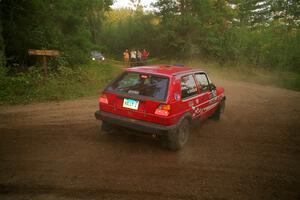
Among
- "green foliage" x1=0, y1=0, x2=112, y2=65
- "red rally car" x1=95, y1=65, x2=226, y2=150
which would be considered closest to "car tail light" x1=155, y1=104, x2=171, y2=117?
"red rally car" x1=95, y1=65, x2=226, y2=150

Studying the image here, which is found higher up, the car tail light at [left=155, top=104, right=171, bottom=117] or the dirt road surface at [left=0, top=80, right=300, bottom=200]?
the car tail light at [left=155, top=104, right=171, bottom=117]

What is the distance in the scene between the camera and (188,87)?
6.02 metres

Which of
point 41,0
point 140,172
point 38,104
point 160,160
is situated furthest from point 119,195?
point 41,0

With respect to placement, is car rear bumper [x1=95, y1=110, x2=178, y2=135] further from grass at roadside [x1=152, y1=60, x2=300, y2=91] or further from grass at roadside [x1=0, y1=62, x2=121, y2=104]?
grass at roadside [x1=152, y1=60, x2=300, y2=91]

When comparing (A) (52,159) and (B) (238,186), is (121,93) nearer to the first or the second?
(A) (52,159)

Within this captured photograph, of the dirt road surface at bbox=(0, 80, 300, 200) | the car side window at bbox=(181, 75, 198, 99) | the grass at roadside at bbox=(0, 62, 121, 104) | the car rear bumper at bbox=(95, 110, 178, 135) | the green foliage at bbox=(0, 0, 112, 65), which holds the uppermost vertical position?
the green foliage at bbox=(0, 0, 112, 65)

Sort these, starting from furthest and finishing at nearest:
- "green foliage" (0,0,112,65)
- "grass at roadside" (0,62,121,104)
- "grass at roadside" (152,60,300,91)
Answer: "grass at roadside" (152,60,300,91) < "green foliage" (0,0,112,65) < "grass at roadside" (0,62,121,104)

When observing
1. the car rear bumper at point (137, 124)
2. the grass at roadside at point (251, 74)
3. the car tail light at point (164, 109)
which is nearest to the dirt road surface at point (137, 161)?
the car rear bumper at point (137, 124)

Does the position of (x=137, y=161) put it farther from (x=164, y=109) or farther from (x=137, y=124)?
(x=164, y=109)

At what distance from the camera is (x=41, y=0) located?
13688 mm

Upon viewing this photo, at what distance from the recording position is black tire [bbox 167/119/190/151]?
538 centimetres

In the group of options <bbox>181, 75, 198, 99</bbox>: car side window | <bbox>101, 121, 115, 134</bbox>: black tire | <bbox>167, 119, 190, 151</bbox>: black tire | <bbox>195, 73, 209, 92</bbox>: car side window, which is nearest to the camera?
<bbox>167, 119, 190, 151</bbox>: black tire

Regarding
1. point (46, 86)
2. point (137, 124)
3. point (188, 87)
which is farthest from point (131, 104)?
point (46, 86)

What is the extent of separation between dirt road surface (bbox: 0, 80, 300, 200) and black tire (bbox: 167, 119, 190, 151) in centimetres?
16
